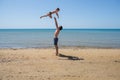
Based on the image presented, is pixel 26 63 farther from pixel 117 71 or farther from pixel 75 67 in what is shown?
pixel 117 71

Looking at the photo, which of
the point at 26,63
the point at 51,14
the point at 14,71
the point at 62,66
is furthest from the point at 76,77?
the point at 51,14

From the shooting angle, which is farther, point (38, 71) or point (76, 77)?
point (38, 71)

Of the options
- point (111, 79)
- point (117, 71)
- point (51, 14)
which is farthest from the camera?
point (51, 14)

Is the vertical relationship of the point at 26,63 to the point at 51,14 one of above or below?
A: below

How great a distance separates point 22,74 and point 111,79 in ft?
10.3

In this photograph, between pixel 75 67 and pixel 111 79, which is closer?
pixel 111 79

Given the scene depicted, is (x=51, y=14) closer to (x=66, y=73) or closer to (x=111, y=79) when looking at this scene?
(x=66, y=73)

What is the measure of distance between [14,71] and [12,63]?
5.29 feet

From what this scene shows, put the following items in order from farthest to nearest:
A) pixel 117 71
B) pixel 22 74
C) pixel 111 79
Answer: pixel 117 71 → pixel 22 74 → pixel 111 79

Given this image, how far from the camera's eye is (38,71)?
8672mm

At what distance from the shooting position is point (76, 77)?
7918mm

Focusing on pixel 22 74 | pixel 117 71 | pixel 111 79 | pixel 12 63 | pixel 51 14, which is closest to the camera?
pixel 111 79

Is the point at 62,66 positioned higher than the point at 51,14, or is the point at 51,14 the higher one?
the point at 51,14

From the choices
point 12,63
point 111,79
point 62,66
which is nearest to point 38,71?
point 62,66
